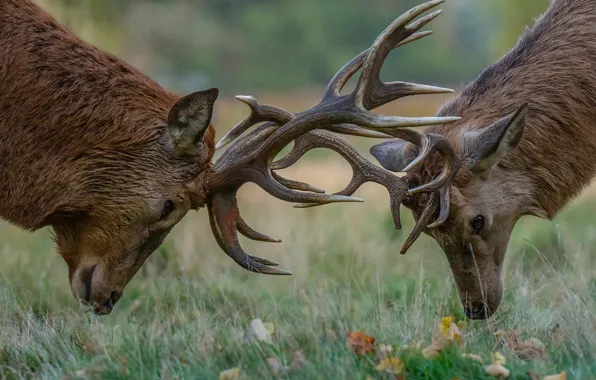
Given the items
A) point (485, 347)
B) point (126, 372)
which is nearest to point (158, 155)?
→ point (126, 372)

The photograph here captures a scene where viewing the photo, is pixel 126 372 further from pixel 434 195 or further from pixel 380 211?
pixel 380 211

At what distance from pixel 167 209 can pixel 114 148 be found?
1.53 feet

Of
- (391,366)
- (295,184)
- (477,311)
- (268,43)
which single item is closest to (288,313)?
(295,184)

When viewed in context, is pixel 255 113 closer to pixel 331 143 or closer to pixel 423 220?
pixel 331 143

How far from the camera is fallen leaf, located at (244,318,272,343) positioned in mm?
5441

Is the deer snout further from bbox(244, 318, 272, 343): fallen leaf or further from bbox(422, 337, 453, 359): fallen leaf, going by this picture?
bbox(422, 337, 453, 359): fallen leaf

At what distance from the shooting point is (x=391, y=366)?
16.3 feet

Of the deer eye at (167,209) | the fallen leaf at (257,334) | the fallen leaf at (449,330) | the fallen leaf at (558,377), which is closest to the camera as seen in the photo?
the fallen leaf at (558,377)

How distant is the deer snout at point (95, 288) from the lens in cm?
646

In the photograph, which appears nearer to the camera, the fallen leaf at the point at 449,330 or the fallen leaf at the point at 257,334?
the fallen leaf at the point at 257,334

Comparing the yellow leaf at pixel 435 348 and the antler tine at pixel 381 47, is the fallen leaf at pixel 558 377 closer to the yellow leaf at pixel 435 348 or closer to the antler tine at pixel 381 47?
the yellow leaf at pixel 435 348

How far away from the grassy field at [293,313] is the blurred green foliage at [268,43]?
29.8 metres

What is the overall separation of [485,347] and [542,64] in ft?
7.62

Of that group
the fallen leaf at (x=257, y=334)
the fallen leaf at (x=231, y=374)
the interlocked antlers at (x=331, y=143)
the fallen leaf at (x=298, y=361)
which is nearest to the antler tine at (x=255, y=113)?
the interlocked antlers at (x=331, y=143)
